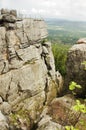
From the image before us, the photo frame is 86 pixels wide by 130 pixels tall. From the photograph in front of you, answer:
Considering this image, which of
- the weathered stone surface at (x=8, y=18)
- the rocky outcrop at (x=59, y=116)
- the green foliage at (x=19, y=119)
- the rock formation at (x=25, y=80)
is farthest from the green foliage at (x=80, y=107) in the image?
the weathered stone surface at (x=8, y=18)

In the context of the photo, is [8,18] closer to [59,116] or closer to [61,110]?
[61,110]

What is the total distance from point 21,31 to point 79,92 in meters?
15.0

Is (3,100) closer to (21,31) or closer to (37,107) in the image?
(37,107)

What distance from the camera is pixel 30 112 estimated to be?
4062 cm

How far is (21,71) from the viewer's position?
134 feet

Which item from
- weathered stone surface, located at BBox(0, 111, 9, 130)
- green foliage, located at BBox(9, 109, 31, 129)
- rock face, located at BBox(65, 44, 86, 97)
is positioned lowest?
green foliage, located at BBox(9, 109, 31, 129)

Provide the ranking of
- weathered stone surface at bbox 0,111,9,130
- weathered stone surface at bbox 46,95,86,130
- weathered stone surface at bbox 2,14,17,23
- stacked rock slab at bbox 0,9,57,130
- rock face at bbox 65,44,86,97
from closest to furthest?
weathered stone surface at bbox 0,111,9,130
weathered stone surface at bbox 46,95,86,130
stacked rock slab at bbox 0,9,57,130
weathered stone surface at bbox 2,14,17,23
rock face at bbox 65,44,86,97

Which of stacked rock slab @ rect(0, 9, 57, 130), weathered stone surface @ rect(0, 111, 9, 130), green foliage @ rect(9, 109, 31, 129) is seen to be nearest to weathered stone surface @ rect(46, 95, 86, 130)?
stacked rock slab @ rect(0, 9, 57, 130)

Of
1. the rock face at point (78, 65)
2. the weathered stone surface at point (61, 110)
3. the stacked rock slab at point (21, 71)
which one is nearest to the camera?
the weathered stone surface at point (61, 110)

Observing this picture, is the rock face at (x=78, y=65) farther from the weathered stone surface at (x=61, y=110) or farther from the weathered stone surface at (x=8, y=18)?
the weathered stone surface at (x=8, y=18)

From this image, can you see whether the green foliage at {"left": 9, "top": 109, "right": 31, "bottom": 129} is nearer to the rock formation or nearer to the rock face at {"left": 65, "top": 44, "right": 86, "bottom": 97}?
the rock formation

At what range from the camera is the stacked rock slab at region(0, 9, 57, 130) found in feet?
129

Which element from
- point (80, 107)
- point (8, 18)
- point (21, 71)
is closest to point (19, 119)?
point (21, 71)

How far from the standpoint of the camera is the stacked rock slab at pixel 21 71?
129 feet
